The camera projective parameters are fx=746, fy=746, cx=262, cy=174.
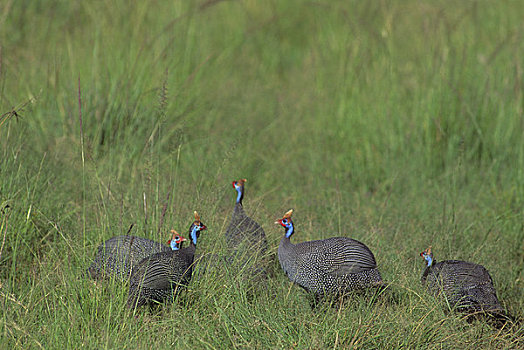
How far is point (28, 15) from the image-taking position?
7270mm

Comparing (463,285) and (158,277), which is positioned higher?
(158,277)

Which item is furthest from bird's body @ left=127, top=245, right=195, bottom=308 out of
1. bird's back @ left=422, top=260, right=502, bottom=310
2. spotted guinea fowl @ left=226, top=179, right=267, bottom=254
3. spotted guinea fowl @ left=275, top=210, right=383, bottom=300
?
bird's back @ left=422, top=260, right=502, bottom=310

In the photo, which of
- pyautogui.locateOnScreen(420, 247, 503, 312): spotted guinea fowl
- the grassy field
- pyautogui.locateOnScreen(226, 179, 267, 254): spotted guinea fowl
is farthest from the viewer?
pyautogui.locateOnScreen(226, 179, 267, 254): spotted guinea fowl

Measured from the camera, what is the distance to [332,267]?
3775mm

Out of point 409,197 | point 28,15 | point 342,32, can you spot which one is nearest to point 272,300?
point 409,197

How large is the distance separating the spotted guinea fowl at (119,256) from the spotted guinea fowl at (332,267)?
0.68m

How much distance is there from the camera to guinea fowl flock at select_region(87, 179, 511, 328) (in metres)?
3.52

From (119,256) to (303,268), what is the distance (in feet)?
3.06

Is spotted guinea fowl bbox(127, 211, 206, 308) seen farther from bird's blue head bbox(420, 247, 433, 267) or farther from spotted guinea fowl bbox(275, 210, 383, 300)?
bird's blue head bbox(420, 247, 433, 267)

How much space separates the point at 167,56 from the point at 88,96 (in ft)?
2.98

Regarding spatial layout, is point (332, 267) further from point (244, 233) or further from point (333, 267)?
point (244, 233)

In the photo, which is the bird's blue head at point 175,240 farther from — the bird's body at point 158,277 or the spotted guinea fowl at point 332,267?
the spotted guinea fowl at point 332,267

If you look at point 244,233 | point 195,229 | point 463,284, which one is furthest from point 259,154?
point 463,284

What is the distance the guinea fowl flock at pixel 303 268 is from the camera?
352 centimetres
